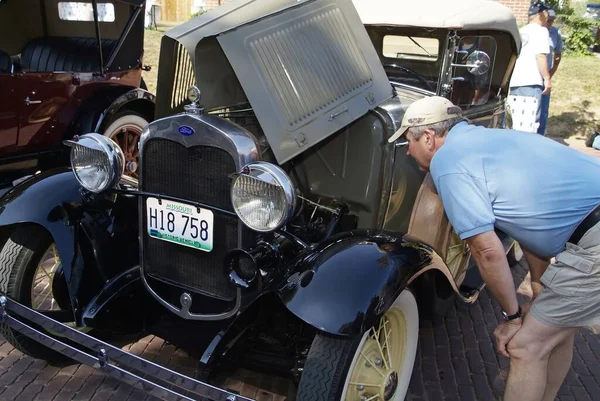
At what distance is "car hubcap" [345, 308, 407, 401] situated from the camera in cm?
225

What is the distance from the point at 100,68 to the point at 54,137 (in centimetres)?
78

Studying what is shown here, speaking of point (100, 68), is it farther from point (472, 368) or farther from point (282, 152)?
point (472, 368)

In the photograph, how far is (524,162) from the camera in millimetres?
2227

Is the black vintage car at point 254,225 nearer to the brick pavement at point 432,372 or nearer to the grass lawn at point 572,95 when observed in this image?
the brick pavement at point 432,372

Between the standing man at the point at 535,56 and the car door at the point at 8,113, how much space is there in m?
4.84

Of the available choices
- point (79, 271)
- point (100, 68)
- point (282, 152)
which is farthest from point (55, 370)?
point (100, 68)

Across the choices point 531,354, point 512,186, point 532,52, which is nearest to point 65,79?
point 512,186

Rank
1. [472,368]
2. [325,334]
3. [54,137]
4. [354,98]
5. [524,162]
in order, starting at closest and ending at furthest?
1. [325,334]
2. [524,162]
3. [354,98]
4. [472,368]
5. [54,137]

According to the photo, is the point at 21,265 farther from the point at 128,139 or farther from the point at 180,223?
the point at 128,139

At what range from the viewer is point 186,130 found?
234 centimetres

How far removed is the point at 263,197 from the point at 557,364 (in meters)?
1.56

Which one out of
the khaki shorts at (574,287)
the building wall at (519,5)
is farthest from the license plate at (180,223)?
the building wall at (519,5)

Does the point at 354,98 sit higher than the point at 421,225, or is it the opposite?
the point at 354,98

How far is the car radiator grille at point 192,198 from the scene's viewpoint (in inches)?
92.2
